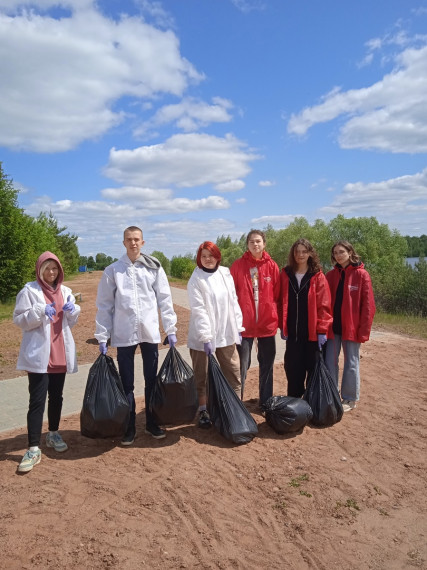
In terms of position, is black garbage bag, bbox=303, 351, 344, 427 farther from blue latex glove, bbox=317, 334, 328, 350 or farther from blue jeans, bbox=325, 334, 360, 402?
blue jeans, bbox=325, 334, 360, 402

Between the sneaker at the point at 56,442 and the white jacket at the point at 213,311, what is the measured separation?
1411 millimetres

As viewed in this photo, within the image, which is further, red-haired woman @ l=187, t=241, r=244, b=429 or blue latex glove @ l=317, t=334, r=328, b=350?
blue latex glove @ l=317, t=334, r=328, b=350

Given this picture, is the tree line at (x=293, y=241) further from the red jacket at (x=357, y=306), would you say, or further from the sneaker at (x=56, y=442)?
the sneaker at (x=56, y=442)

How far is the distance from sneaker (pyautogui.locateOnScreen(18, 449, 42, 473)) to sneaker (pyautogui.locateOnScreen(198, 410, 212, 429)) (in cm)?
146

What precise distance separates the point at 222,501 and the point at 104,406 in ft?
3.95

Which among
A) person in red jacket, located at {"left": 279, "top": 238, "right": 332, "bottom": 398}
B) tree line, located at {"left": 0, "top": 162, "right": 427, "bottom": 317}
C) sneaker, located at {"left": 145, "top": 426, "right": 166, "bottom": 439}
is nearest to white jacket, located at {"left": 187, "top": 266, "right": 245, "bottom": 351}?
person in red jacket, located at {"left": 279, "top": 238, "right": 332, "bottom": 398}

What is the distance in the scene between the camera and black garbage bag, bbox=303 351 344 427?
4.33 meters

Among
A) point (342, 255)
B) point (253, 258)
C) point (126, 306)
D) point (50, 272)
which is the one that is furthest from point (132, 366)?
point (342, 255)

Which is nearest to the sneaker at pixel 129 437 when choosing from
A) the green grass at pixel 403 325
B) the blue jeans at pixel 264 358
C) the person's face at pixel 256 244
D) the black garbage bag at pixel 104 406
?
the black garbage bag at pixel 104 406

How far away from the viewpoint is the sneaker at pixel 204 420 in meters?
4.31

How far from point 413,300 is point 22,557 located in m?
13.5

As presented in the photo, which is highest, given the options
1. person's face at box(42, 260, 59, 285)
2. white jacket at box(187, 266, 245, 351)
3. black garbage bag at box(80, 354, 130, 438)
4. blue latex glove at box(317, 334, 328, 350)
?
person's face at box(42, 260, 59, 285)

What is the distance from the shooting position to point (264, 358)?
4.61 metres

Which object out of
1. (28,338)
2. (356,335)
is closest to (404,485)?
(356,335)
